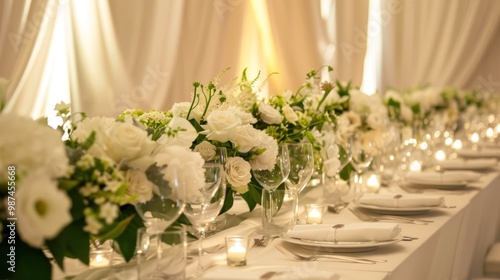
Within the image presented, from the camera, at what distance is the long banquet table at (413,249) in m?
1.65

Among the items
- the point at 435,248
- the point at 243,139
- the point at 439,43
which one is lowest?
the point at 435,248

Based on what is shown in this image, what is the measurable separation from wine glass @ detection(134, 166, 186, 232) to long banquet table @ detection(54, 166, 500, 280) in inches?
5.8

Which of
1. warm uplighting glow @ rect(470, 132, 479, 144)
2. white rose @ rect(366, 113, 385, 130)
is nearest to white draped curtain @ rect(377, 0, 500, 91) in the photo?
warm uplighting glow @ rect(470, 132, 479, 144)

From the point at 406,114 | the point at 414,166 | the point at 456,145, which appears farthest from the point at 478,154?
the point at 414,166

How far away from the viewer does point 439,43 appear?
26.8 feet

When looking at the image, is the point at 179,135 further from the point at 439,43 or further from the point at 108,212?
the point at 439,43

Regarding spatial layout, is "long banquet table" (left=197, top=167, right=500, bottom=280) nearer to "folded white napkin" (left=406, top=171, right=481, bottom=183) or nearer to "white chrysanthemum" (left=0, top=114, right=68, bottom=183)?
"folded white napkin" (left=406, top=171, right=481, bottom=183)

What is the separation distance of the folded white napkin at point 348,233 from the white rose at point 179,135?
15.0 inches

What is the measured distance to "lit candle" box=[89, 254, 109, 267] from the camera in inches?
66.7

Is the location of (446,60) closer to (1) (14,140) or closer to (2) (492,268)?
(2) (492,268)

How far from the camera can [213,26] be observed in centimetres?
574

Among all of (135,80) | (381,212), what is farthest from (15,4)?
(381,212)

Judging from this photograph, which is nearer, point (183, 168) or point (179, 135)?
point (183, 168)

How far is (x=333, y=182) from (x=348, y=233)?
30.9 inches
